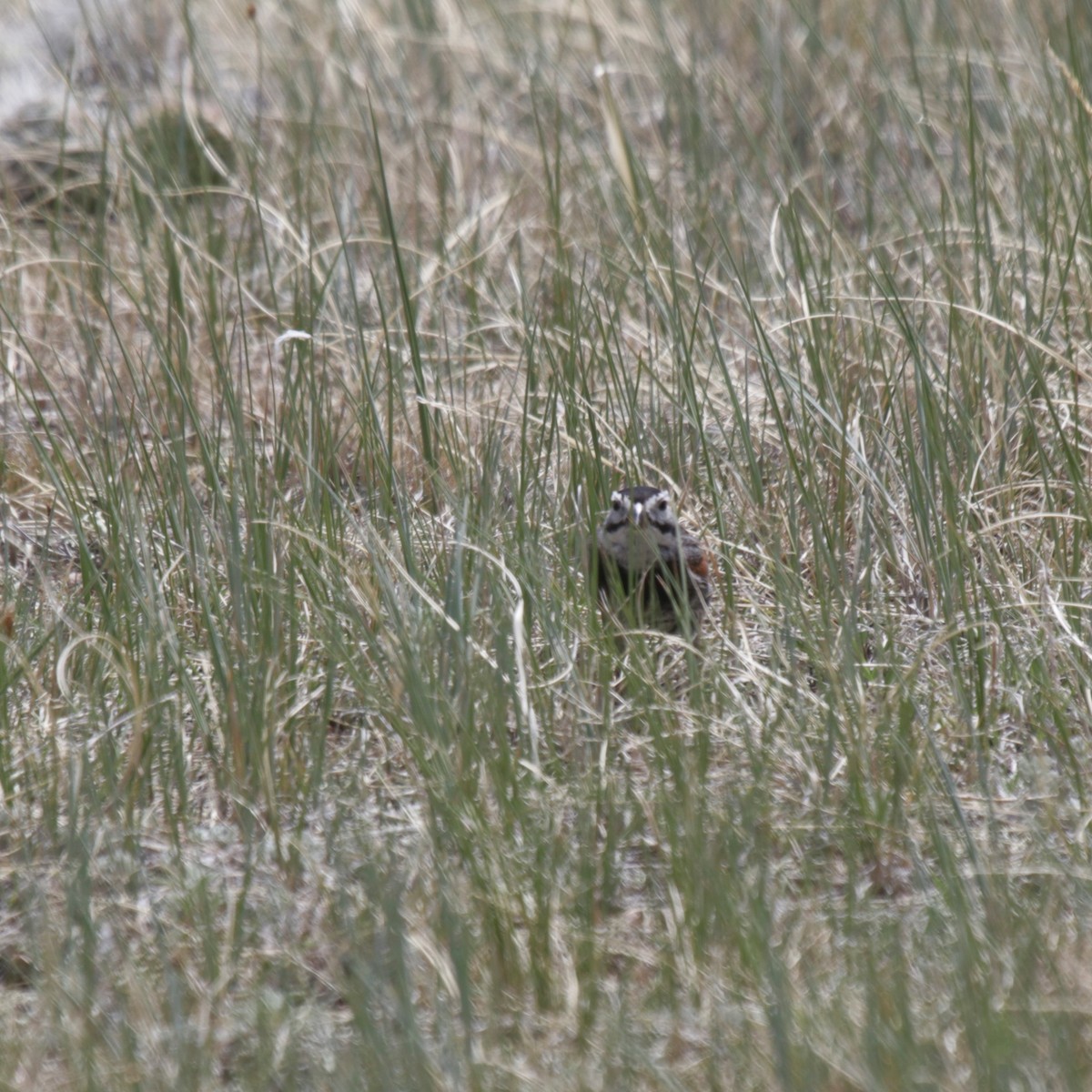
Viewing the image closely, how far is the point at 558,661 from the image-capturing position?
3572 millimetres

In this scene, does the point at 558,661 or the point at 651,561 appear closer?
the point at 558,661

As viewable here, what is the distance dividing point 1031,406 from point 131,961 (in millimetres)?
2949

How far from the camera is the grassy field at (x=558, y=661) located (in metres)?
2.54

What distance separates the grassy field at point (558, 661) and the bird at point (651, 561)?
0.10 meters

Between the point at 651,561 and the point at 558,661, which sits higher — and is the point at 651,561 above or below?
above

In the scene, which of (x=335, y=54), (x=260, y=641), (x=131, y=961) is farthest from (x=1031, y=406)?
(x=335, y=54)

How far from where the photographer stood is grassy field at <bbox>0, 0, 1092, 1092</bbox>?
2541 mm

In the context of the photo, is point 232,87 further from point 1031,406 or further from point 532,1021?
point 532,1021

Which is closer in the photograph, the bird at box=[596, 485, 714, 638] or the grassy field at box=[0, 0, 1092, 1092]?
the grassy field at box=[0, 0, 1092, 1092]

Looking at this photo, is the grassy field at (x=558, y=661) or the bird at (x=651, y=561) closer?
the grassy field at (x=558, y=661)

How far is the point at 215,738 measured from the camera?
3402 mm

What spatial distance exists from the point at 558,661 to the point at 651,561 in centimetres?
48

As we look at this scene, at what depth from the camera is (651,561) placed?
155 inches

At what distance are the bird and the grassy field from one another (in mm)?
100
